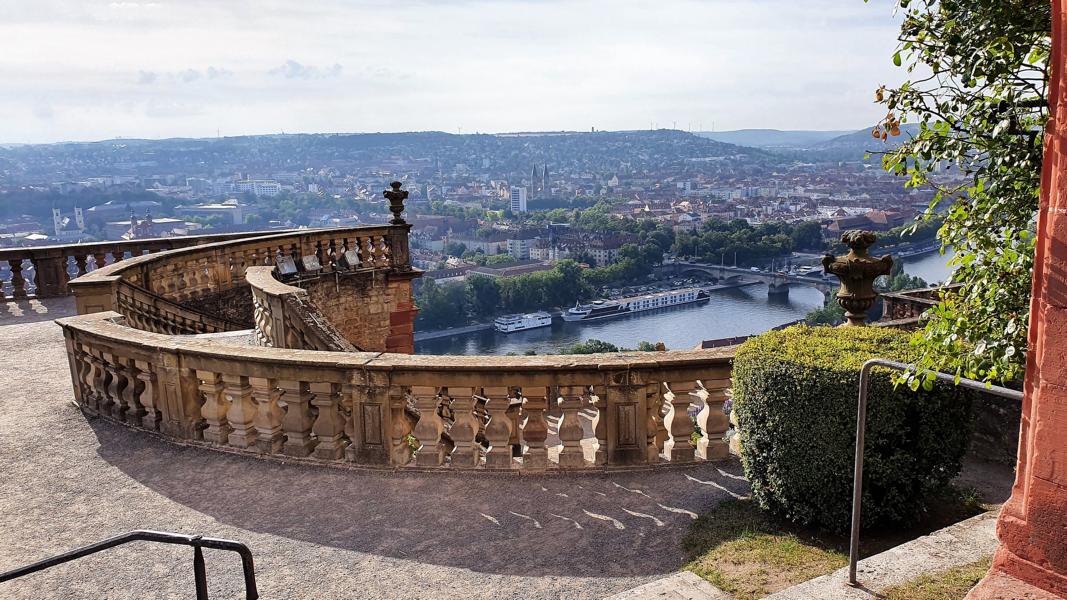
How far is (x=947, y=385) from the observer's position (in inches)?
170

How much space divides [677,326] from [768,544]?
62669 mm

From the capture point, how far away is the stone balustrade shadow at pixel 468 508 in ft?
14.7

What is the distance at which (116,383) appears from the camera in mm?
6730

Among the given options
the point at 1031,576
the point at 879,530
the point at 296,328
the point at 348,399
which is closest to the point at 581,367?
the point at 348,399

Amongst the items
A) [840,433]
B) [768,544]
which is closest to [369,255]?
[768,544]

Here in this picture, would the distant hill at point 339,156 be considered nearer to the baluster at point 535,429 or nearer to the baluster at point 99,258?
the baluster at point 99,258

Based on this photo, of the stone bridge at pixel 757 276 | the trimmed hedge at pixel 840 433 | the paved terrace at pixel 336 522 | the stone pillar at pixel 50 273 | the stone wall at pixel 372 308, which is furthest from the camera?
the stone bridge at pixel 757 276

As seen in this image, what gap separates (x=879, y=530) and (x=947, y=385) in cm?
95

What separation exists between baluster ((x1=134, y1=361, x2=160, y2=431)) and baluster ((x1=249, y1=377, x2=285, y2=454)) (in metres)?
1.01

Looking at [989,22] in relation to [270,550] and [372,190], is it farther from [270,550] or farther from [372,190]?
[372,190]

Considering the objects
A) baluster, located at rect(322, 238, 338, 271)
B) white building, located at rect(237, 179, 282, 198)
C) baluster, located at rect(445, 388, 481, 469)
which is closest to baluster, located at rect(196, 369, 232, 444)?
baluster, located at rect(445, 388, 481, 469)

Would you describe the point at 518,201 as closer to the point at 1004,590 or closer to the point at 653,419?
the point at 653,419

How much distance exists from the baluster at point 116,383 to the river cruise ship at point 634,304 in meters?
59.9

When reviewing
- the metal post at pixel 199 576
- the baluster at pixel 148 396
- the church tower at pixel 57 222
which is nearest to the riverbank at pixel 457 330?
the church tower at pixel 57 222
